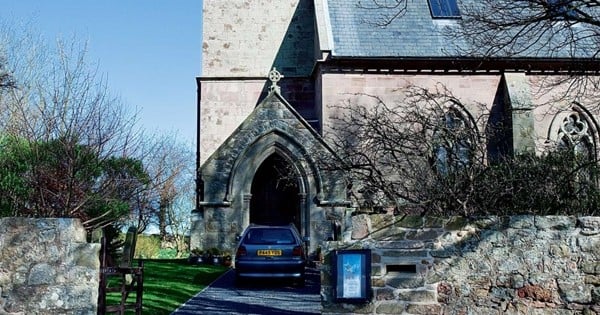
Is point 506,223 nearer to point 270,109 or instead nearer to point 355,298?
point 355,298

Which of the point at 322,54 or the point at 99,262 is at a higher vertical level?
the point at 322,54

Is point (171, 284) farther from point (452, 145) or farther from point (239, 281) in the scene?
point (452, 145)

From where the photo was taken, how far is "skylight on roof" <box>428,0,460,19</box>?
20594 mm

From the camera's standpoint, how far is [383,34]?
19.8m

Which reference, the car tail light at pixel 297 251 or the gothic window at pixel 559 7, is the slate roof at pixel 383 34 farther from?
the gothic window at pixel 559 7

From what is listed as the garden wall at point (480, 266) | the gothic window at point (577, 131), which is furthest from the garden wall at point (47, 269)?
the gothic window at point (577, 131)

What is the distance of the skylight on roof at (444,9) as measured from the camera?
20.6 m

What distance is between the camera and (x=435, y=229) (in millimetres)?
7598

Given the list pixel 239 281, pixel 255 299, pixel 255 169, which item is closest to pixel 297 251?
pixel 239 281

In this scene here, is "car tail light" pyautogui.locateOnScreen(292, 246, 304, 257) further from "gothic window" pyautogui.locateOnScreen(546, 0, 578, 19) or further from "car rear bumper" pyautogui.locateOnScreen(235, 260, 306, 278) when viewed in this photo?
"gothic window" pyautogui.locateOnScreen(546, 0, 578, 19)

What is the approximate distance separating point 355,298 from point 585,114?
15.7 metres

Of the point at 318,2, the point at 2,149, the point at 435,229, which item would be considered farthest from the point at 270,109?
the point at 435,229

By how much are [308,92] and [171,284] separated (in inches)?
416

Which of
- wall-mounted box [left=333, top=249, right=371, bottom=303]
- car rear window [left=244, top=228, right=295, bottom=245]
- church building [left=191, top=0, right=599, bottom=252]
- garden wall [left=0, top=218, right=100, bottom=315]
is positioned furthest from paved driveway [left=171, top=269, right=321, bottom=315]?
church building [left=191, top=0, right=599, bottom=252]
